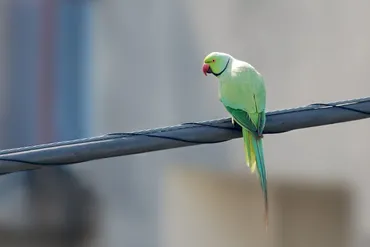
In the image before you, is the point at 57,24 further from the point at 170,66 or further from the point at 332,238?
the point at 332,238

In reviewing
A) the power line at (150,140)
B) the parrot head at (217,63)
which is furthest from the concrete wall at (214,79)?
the power line at (150,140)

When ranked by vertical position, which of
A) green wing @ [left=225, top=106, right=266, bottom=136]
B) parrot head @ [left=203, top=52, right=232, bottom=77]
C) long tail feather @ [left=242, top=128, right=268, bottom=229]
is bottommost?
long tail feather @ [left=242, top=128, right=268, bottom=229]

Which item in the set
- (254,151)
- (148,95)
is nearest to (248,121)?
(254,151)

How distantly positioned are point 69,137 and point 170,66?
1.02 m

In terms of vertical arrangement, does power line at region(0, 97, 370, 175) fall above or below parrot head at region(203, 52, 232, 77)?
below

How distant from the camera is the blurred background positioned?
27.6ft

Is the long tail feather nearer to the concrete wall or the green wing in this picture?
the green wing

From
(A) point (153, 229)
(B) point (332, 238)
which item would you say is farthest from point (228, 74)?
(B) point (332, 238)

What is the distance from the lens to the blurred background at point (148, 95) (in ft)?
27.6

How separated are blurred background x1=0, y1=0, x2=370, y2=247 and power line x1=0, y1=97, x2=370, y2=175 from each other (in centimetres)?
464

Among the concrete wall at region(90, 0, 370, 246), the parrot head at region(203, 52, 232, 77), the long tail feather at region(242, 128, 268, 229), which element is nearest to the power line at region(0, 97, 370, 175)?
the long tail feather at region(242, 128, 268, 229)

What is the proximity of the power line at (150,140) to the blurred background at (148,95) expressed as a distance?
4644 millimetres

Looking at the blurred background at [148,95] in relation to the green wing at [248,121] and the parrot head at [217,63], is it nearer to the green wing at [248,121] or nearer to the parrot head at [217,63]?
the parrot head at [217,63]

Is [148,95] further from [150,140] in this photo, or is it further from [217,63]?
[150,140]
